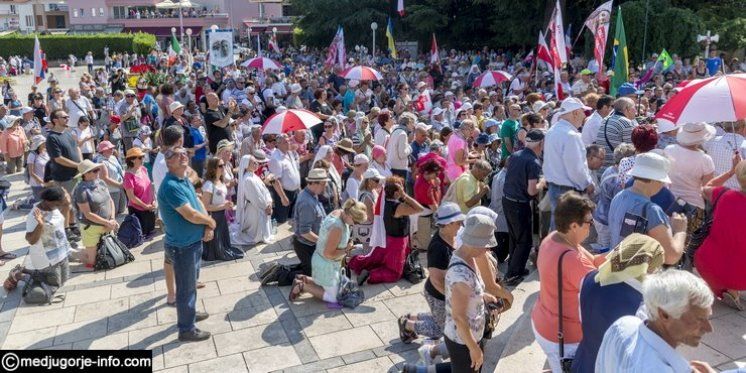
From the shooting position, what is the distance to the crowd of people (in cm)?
326

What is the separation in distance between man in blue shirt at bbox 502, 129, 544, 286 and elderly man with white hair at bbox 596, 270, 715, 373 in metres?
3.57

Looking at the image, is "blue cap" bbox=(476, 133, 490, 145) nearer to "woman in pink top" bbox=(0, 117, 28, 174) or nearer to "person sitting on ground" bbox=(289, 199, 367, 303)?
"person sitting on ground" bbox=(289, 199, 367, 303)

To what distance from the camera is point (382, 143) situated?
31.5ft

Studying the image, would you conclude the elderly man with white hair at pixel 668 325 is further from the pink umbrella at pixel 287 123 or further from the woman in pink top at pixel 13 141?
the woman in pink top at pixel 13 141

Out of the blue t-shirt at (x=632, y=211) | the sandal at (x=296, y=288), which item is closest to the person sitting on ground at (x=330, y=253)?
the sandal at (x=296, y=288)

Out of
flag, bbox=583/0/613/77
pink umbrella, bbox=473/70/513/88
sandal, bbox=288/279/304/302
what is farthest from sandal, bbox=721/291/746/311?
pink umbrella, bbox=473/70/513/88

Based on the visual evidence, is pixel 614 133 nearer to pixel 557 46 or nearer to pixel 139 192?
pixel 557 46

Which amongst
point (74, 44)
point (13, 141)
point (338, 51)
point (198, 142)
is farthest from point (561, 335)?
point (74, 44)

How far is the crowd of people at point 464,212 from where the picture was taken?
10.7 ft

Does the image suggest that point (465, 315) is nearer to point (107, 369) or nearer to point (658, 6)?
point (107, 369)

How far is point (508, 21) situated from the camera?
3025cm

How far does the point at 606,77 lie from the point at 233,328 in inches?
500

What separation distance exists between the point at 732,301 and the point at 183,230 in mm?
4774

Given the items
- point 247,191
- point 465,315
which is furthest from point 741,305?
point 247,191
